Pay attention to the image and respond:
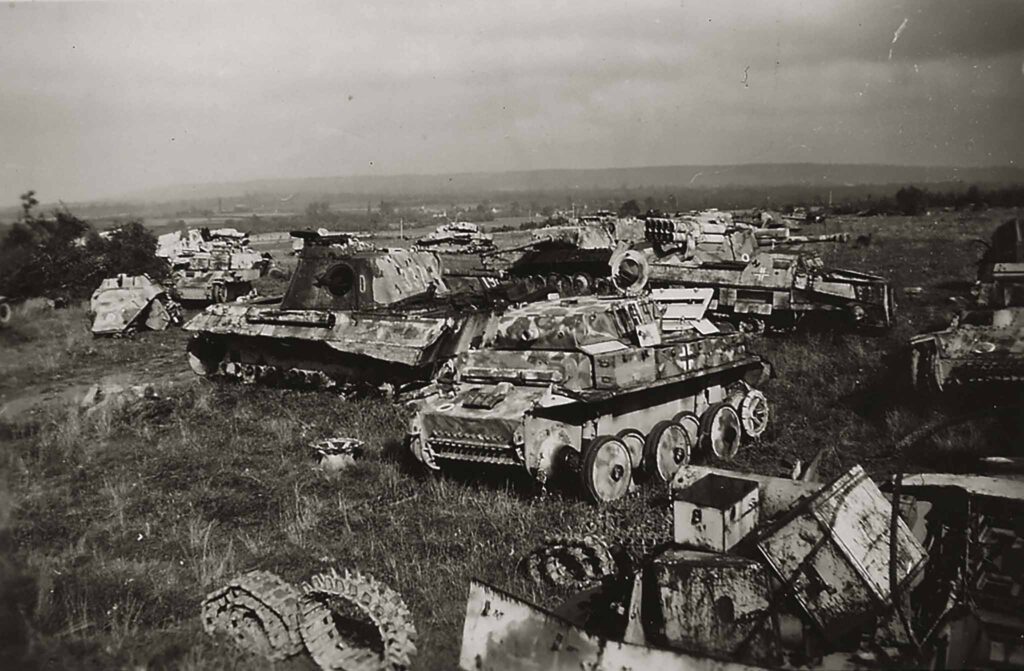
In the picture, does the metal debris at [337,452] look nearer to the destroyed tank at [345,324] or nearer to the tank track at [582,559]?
the destroyed tank at [345,324]

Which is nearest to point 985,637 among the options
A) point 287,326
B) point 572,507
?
point 572,507

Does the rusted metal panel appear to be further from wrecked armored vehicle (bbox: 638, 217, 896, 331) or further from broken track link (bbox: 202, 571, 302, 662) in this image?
wrecked armored vehicle (bbox: 638, 217, 896, 331)

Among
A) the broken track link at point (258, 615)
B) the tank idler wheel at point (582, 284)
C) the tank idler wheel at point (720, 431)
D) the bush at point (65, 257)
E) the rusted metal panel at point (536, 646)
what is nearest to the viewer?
the rusted metal panel at point (536, 646)

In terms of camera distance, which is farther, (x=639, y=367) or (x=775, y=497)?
(x=639, y=367)

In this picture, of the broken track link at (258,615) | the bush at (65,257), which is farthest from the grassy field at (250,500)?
the bush at (65,257)

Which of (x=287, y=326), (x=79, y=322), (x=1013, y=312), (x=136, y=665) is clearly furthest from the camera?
(x=79, y=322)

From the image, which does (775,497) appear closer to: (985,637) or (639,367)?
(985,637)
